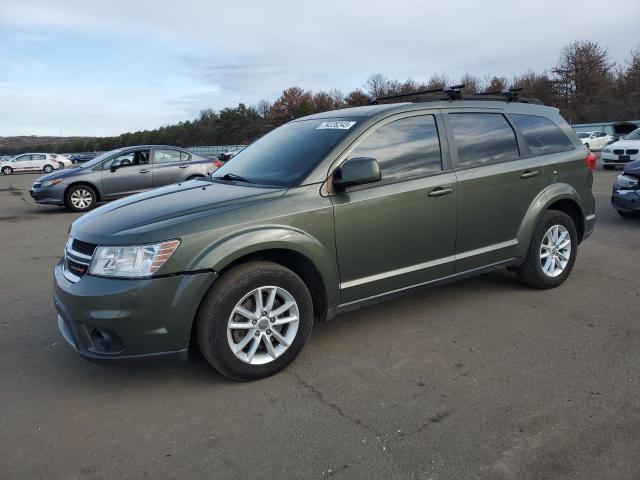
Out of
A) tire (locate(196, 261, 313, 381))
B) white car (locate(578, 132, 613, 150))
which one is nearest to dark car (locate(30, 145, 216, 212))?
tire (locate(196, 261, 313, 381))

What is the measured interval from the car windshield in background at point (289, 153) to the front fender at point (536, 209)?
193cm

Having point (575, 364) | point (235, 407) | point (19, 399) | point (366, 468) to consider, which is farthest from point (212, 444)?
point (575, 364)

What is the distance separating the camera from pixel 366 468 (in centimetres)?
252

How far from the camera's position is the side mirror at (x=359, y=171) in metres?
3.54

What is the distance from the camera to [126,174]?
42.5 ft

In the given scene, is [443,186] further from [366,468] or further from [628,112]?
[628,112]

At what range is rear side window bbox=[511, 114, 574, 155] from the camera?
487 centimetres

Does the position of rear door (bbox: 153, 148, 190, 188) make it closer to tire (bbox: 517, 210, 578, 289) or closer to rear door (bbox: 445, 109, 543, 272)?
rear door (bbox: 445, 109, 543, 272)

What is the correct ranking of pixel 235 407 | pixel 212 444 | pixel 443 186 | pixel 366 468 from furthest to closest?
pixel 443 186 → pixel 235 407 → pixel 212 444 → pixel 366 468

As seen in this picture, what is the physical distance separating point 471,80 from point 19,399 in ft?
296

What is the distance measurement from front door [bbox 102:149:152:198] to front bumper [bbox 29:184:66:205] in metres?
0.97

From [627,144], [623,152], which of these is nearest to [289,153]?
[623,152]

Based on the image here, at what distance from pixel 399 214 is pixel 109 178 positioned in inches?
Result: 426

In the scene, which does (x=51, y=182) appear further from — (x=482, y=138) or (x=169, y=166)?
(x=482, y=138)
